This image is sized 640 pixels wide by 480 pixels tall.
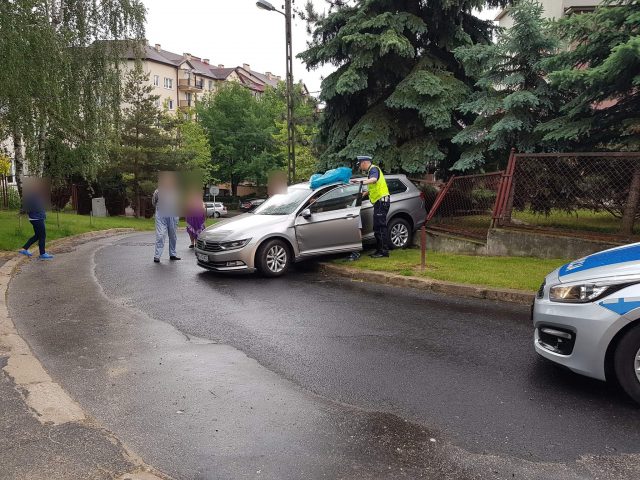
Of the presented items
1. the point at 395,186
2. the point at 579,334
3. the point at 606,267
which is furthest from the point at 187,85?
the point at 579,334

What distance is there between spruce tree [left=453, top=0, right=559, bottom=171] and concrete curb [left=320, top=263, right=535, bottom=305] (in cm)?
409

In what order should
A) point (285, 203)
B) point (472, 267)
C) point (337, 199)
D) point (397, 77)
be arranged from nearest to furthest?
point (472, 267), point (337, 199), point (285, 203), point (397, 77)

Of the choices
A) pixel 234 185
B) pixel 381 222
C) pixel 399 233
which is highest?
pixel 234 185

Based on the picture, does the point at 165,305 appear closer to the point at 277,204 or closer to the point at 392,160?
the point at 277,204

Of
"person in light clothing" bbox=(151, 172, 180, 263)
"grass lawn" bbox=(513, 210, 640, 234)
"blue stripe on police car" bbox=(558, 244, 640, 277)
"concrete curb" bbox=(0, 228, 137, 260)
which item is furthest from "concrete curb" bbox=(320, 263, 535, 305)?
"concrete curb" bbox=(0, 228, 137, 260)

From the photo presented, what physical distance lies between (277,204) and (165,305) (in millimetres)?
3722

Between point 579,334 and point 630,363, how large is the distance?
0.38m

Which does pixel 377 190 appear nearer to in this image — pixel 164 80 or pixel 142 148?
pixel 142 148

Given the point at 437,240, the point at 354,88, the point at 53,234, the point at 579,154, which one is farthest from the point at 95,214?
the point at 579,154

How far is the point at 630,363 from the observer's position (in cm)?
382

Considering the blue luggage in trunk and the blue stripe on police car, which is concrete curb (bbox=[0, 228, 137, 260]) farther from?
the blue stripe on police car

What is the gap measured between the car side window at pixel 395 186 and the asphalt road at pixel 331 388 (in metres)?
4.14

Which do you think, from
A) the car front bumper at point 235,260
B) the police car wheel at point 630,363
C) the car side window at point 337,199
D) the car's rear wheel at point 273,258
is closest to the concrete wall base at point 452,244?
the car side window at point 337,199

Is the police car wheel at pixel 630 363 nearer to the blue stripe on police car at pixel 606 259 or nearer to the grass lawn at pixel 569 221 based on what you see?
the blue stripe on police car at pixel 606 259
